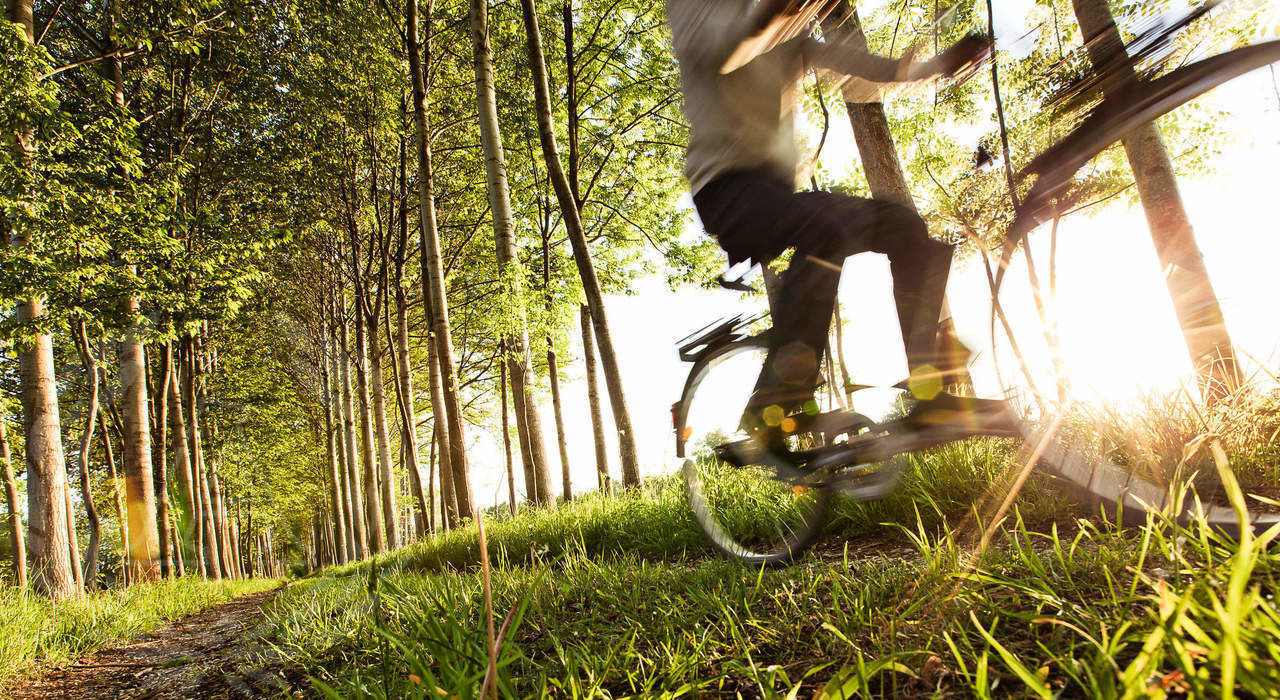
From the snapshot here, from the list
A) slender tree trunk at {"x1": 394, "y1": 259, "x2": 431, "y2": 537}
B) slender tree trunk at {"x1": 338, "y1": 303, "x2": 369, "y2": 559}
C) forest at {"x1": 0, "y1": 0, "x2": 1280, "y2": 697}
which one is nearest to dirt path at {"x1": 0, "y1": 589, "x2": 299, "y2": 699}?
forest at {"x1": 0, "y1": 0, "x2": 1280, "y2": 697}

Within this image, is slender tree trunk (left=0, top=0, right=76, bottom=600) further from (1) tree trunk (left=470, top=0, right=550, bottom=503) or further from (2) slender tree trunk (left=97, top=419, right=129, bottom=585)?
Result: (1) tree trunk (left=470, top=0, right=550, bottom=503)

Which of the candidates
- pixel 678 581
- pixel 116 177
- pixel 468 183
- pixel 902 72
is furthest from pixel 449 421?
pixel 902 72

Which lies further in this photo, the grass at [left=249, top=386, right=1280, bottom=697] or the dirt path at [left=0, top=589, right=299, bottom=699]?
the dirt path at [left=0, top=589, right=299, bottom=699]

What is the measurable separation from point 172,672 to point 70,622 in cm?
248

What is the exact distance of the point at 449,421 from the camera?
33.2 ft

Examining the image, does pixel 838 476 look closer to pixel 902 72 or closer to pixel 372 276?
pixel 902 72

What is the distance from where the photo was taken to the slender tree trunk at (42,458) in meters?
6.62

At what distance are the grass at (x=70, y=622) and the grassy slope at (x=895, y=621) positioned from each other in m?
2.22

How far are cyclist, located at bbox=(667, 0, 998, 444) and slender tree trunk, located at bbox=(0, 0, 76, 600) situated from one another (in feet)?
28.0

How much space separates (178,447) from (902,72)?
15.9 meters

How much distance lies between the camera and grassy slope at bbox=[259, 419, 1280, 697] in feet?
3.17

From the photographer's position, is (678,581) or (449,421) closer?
(678,581)

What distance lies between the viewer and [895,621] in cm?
141

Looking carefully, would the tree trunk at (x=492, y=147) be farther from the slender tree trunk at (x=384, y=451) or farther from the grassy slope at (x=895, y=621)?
the slender tree trunk at (x=384, y=451)
